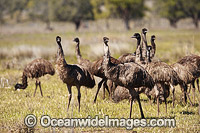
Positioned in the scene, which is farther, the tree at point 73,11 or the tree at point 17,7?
the tree at point 17,7

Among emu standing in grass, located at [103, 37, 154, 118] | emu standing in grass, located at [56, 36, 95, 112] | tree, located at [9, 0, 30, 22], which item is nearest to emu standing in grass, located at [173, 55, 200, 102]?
emu standing in grass, located at [103, 37, 154, 118]

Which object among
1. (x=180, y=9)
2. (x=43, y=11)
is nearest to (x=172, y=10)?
(x=180, y=9)

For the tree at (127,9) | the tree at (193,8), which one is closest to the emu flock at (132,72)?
the tree at (127,9)

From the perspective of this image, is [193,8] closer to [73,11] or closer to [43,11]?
[73,11]

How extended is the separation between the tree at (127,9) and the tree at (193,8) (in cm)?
1024

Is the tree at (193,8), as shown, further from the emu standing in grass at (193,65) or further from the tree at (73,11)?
the emu standing in grass at (193,65)

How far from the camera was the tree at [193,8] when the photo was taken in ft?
229

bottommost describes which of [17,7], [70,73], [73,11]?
[70,73]

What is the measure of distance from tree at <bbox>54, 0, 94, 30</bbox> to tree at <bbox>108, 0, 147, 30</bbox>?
800cm

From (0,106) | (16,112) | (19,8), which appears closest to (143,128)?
(16,112)

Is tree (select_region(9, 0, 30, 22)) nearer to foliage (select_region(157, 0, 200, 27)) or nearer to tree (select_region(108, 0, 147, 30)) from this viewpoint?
tree (select_region(108, 0, 147, 30))

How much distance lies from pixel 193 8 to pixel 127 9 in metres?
15.4

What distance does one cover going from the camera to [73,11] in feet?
250

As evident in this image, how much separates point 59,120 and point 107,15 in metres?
67.6
